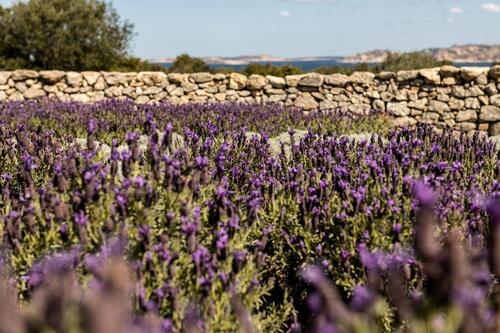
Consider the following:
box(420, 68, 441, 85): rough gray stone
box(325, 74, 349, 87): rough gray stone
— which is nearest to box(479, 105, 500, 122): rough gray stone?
box(420, 68, 441, 85): rough gray stone

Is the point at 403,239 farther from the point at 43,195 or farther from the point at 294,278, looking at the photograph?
→ the point at 43,195

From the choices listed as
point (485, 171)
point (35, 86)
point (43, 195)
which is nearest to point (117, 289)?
point (43, 195)

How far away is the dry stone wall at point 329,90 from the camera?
1155 centimetres

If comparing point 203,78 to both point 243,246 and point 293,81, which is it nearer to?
point 293,81

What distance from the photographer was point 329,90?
40.3 feet

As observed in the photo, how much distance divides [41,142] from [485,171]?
3.81 metres

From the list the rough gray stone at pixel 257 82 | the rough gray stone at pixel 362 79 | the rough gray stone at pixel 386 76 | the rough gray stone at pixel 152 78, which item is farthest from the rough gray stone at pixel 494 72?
the rough gray stone at pixel 152 78

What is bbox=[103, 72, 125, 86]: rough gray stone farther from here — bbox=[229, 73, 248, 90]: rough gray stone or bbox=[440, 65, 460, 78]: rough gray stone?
bbox=[440, 65, 460, 78]: rough gray stone

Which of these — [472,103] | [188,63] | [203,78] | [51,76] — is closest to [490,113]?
[472,103]

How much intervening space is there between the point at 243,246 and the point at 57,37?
19.1 meters

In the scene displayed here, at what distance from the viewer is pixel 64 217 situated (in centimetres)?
279

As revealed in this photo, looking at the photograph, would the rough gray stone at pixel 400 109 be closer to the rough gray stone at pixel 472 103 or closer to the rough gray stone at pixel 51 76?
the rough gray stone at pixel 472 103

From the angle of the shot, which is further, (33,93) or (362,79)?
(33,93)

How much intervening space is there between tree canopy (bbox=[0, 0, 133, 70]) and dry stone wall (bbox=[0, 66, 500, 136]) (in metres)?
7.67
